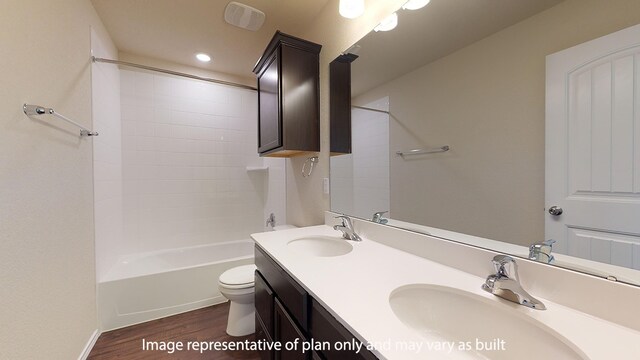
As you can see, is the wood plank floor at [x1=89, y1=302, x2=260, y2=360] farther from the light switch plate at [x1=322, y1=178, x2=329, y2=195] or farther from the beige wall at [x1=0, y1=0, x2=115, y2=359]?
the light switch plate at [x1=322, y1=178, x2=329, y2=195]

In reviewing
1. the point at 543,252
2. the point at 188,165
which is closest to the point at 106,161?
the point at 188,165

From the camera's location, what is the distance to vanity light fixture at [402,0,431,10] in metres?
1.05

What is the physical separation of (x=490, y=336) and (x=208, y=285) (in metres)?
2.21

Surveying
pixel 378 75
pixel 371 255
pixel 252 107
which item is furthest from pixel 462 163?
pixel 252 107

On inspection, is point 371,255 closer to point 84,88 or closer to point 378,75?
point 378,75

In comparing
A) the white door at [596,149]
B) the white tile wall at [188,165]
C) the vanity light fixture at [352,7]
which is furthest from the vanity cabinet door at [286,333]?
the white tile wall at [188,165]

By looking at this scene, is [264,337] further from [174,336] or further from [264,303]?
[174,336]

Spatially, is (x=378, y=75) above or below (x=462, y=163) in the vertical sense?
above

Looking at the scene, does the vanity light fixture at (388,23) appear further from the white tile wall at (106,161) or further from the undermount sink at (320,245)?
the white tile wall at (106,161)

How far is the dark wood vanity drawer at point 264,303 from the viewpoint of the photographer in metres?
1.16

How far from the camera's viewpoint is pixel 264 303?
4.17 feet

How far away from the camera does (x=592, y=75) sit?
0.62 metres

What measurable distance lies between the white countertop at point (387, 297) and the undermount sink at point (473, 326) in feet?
0.05

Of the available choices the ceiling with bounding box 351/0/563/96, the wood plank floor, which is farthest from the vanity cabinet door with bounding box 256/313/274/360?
the ceiling with bounding box 351/0/563/96
